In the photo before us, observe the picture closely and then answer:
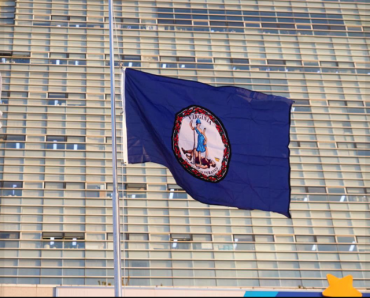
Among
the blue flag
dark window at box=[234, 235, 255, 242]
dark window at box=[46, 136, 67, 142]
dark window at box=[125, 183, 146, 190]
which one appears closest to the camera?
the blue flag

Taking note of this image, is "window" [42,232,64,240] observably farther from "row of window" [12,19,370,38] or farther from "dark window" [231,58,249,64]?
"dark window" [231,58,249,64]

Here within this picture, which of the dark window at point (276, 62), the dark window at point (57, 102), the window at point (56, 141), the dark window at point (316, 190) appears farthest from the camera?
the dark window at point (276, 62)

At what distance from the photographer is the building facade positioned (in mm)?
39750

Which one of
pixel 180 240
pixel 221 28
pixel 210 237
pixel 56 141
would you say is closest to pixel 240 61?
pixel 221 28

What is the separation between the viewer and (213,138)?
16.6 m

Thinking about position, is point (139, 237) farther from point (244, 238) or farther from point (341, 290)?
point (341, 290)

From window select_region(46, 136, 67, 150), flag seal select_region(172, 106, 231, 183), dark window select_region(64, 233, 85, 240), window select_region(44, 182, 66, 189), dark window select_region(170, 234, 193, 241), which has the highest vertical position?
window select_region(46, 136, 67, 150)

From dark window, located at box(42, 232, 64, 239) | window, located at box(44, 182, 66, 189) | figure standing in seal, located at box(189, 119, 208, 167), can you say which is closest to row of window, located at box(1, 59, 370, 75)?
window, located at box(44, 182, 66, 189)

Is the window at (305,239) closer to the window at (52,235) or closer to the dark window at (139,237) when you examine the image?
the dark window at (139,237)

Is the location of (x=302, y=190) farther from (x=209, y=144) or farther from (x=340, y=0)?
(x=209, y=144)

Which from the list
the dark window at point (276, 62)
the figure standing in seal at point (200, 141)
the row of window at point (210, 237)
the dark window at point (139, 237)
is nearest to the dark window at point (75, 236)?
the row of window at point (210, 237)

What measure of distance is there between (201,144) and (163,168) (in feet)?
85.0

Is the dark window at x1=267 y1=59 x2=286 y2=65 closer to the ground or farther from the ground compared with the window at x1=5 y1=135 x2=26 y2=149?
farther from the ground

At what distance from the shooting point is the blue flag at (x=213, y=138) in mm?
16031
